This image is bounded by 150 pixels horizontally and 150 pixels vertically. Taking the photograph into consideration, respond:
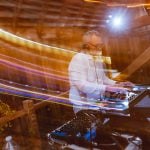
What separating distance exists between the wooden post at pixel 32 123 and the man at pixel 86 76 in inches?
84.7

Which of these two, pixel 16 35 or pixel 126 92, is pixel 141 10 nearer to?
pixel 16 35

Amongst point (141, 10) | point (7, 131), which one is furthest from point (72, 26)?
point (7, 131)

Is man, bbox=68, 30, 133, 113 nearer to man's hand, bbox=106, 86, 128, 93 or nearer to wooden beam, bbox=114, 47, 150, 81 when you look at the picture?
man's hand, bbox=106, 86, 128, 93

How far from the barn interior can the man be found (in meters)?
1.98

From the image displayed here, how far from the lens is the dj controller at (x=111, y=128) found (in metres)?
2.91

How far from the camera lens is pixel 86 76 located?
4008mm

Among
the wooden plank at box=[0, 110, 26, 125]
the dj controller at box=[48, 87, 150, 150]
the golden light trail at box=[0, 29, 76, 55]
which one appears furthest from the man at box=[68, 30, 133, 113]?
the golden light trail at box=[0, 29, 76, 55]

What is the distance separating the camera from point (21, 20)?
22.9 ft

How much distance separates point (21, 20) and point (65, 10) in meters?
1.25

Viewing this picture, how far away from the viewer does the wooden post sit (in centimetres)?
598

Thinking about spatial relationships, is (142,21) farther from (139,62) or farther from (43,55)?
(43,55)

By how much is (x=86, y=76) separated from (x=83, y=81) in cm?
16

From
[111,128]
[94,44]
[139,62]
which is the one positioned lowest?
[111,128]

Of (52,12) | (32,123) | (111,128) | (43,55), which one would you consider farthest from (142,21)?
(111,128)
